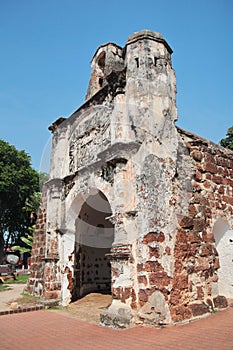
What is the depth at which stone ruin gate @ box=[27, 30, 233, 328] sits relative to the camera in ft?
18.2

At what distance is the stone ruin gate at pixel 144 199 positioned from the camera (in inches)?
219

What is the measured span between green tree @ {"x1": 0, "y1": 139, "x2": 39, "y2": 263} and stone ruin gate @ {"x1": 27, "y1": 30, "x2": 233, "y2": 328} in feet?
50.8

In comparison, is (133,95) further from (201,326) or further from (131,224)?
(201,326)

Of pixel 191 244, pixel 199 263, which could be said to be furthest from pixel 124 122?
pixel 199 263

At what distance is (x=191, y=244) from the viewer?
604cm

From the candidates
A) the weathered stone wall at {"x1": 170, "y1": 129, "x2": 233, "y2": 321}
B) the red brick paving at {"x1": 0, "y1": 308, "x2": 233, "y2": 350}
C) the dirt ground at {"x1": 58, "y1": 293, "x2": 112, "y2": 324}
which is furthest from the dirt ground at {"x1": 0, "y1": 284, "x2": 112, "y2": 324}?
the weathered stone wall at {"x1": 170, "y1": 129, "x2": 233, "y2": 321}

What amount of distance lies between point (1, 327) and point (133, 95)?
5.26m

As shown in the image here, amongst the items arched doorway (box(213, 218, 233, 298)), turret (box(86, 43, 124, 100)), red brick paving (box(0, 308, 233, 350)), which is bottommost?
red brick paving (box(0, 308, 233, 350))

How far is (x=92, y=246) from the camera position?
9.97 metres

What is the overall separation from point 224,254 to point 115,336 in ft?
11.9

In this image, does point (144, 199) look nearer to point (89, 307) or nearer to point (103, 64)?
point (89, 307)

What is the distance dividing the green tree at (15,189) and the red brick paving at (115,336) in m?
18.3

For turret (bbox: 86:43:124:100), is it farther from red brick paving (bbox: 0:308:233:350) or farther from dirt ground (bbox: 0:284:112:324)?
red brick paving (bbox: 0:308:233:350)

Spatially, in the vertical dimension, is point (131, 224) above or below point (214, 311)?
above
